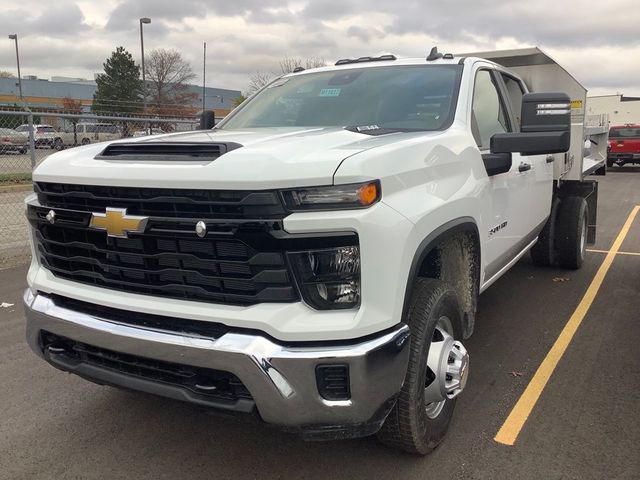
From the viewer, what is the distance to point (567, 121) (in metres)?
3.45

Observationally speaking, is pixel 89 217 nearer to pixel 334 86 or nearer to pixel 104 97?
pixel 334 86

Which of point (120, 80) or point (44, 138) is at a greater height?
point (120, 80)

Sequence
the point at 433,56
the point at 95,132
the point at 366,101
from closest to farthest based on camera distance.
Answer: the point at 366,101 < the point at 433,56 < the point at 95,132

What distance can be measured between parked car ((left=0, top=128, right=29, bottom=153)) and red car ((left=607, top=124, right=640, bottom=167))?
2151cm

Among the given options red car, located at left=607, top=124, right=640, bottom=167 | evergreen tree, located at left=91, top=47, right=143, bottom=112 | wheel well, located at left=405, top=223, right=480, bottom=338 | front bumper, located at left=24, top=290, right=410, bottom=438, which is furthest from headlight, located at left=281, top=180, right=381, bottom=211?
evergreen tree, located at left=91, top=47, right=143, bottom=112

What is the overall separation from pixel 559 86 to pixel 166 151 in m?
5.72

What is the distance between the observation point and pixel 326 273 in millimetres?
2307

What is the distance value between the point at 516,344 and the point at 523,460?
170cm

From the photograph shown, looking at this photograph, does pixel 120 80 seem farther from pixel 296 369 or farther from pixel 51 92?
pixel 296 369

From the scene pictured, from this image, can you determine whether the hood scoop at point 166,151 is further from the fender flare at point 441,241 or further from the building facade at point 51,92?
the building facade at point 51,92

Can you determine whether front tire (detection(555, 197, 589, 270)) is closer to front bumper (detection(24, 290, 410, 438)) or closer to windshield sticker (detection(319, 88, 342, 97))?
windshield sticker (detection(319, 88, 342, 97))

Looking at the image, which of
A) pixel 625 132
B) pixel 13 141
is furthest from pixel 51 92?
pixel 13 141

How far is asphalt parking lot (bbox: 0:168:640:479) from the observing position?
2898mm

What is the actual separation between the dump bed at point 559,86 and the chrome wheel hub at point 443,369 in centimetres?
373
